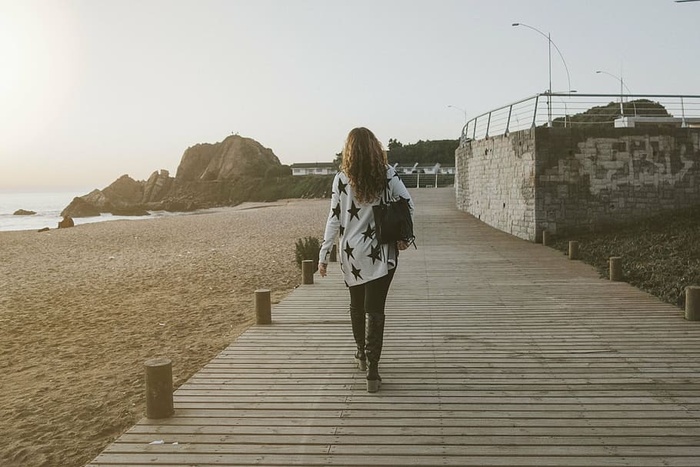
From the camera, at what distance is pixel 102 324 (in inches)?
376

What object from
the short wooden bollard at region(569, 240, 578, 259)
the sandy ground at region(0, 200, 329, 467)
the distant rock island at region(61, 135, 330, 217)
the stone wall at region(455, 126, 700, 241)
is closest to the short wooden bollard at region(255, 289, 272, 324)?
the sandy ground at region(0, 200, 329, 467)

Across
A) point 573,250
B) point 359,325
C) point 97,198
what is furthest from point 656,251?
point 97,198

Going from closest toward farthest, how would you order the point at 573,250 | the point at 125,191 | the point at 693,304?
the point at 693,304
the point at 573,250
the point at 125,191

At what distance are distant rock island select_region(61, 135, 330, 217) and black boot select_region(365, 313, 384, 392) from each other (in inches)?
2307

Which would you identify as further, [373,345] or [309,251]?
[309,251]

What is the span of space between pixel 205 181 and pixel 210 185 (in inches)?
232

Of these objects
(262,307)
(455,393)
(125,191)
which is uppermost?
(125,191)

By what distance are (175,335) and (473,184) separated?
1535cm

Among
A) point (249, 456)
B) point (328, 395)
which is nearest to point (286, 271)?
point (328, 395)

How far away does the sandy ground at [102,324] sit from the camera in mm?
5141

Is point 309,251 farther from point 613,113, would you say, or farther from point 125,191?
point 125,191

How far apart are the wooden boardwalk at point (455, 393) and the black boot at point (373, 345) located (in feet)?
0.34

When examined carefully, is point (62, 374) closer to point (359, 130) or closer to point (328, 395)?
point (328, 395)

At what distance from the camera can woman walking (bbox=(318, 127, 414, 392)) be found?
425 centimetres
